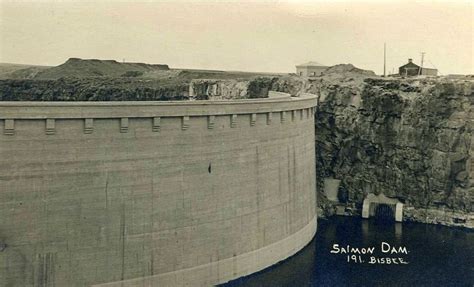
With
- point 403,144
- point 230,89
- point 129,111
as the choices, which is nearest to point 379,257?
point 403,144

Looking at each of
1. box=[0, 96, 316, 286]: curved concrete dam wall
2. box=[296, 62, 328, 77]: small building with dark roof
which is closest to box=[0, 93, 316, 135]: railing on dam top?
box=[0, 96, 316, 286]: curved concrete dam wall

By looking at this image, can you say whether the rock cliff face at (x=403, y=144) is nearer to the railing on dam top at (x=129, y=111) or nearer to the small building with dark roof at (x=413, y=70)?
the small building with dark roof at (x=413, y=70)

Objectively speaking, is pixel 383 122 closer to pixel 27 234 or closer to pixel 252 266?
pixel 252 266

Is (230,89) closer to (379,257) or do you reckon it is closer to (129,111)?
(379,257)

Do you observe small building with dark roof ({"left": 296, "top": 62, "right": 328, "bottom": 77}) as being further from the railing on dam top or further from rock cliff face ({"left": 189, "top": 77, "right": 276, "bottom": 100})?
the railing on dam top

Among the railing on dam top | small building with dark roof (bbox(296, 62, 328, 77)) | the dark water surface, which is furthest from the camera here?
small building with dark roof (bbox(296, 62, 328, 77))

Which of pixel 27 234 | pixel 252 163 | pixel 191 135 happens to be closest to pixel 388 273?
pixel 252 163

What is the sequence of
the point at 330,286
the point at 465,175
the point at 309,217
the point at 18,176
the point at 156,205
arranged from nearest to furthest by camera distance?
the point at 18,176
the point at 156,205
the point at 330,286
the point at 309,217
the point at 465,175
